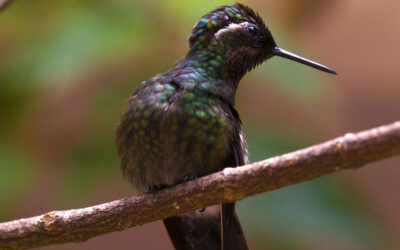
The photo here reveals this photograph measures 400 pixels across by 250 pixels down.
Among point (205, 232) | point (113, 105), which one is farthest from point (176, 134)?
point (113, 105)

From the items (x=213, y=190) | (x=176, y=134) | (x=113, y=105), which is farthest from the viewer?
(x=113, y=105)

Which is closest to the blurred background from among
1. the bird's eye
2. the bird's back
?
the bird's eye

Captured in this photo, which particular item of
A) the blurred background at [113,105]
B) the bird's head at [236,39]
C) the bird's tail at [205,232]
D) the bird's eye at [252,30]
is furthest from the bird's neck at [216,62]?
the blurred background at [113,105]

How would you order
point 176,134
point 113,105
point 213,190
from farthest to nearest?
point 113,105 < point 176,134 < point 213,190

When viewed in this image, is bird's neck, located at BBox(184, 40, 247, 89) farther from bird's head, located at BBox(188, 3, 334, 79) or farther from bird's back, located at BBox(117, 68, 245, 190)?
bird's back, located at BBox(117, 68, 245, 190)

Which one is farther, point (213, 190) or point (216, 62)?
point (216, 62)

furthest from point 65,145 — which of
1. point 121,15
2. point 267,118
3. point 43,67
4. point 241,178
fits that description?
point 241,178

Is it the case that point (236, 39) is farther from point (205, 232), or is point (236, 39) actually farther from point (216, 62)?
point (205, 232)
